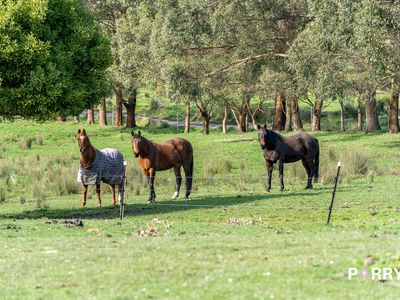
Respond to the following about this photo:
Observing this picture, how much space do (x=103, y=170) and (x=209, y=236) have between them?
1111 centimetres

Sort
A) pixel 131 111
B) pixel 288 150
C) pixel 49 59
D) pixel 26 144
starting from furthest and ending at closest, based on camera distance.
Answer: pixel 131 111, pixel 26 144, pixel 288 150, pixel 49 59

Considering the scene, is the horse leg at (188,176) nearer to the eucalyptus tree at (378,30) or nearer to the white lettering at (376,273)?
the eucalyptus tree at (378,30)

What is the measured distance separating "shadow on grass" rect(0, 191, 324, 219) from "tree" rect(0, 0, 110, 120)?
3116 mm

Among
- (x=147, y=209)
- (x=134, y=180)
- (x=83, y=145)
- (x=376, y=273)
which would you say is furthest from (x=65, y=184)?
(x=376, y=273)

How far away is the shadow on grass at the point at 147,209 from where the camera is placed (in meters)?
25.2

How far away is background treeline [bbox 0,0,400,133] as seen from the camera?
24.9m

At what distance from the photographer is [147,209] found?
26.0m

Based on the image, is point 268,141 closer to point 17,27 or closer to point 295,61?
point 17,27

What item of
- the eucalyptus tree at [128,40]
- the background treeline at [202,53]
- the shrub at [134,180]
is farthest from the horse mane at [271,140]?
the eucalyptus tree at [128,40]

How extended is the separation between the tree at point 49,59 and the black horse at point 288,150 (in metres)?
6.45

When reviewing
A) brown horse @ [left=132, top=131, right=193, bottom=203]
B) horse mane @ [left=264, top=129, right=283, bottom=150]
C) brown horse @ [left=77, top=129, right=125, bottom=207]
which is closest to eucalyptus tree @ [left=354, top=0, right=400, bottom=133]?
horse mane @ [left=264, top=129, right=283, bottom=150]

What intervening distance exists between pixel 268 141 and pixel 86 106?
709cm

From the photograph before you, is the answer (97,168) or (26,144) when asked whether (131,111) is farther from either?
(97,168)

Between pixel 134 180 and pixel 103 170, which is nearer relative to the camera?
pixel 103 170
